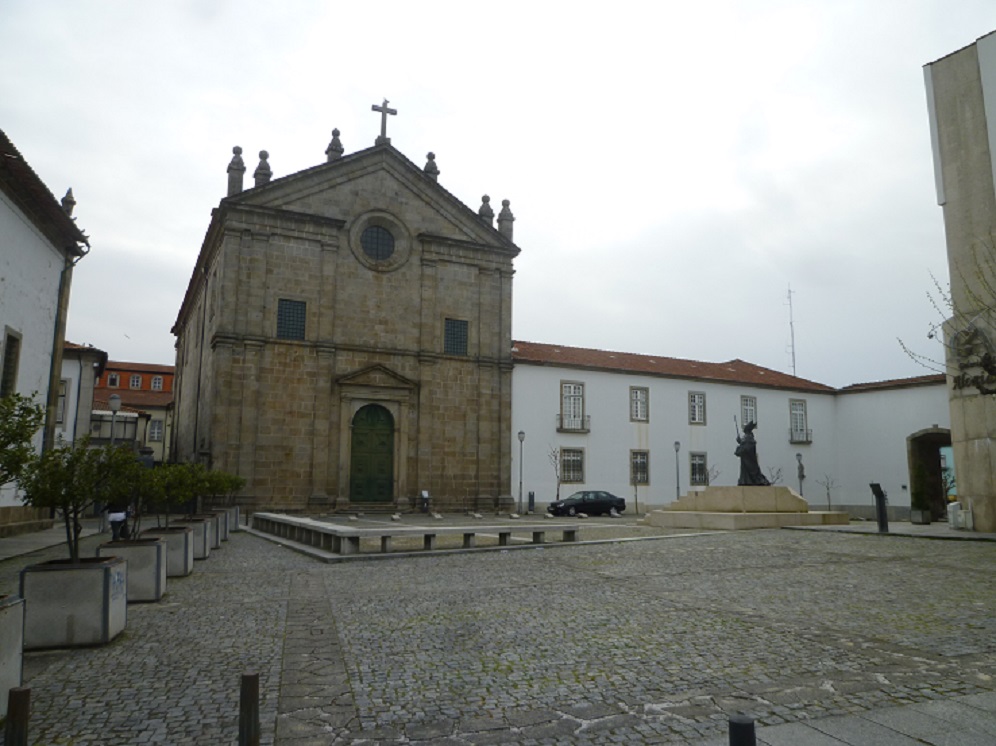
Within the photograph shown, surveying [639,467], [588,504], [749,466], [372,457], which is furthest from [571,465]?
[749,466]

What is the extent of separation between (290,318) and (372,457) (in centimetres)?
621

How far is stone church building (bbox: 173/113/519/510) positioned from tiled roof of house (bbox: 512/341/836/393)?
10.5 ft

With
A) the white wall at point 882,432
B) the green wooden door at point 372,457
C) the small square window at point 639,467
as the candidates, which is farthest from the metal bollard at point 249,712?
the white wall at point 882,432

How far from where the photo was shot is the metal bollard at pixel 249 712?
3.07 m

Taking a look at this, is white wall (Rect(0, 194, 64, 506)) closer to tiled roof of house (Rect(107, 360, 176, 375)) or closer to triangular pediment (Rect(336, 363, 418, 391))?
triangular pediment (Rect(336, 363, 418, 391))

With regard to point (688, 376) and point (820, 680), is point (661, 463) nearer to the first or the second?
point (688, 376)

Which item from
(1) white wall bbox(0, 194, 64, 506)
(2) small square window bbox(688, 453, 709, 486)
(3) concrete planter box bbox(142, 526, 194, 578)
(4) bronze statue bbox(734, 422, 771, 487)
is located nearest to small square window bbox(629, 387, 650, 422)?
(2) small square window bbox(688, 453, 709, 486)

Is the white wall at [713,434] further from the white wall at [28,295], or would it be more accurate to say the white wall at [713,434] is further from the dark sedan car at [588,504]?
the white wall at [28,295]

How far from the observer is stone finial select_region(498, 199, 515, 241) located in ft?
106

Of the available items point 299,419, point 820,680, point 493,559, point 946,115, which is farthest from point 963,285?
point 299,419

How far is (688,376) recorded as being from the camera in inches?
1447

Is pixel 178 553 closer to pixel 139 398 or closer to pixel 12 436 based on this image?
pixel 12 436

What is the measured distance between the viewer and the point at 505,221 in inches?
1282

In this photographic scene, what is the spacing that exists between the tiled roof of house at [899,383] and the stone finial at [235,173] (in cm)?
3050
